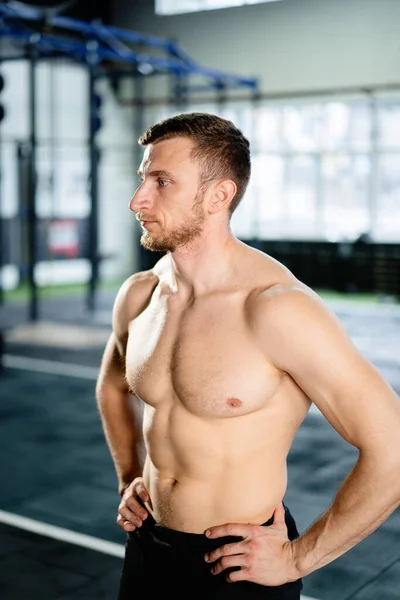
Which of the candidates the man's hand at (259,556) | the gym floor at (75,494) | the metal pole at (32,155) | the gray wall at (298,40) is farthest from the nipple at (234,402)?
the gray wall at (298,40)

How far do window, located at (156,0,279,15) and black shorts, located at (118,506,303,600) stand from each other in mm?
11566

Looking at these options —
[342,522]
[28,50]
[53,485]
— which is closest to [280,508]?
[342,522]

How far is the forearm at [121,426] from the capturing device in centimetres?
174

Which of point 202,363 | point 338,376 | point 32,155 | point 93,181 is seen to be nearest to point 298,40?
point 93,181

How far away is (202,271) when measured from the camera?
1495mm

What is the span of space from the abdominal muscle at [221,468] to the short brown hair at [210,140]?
1.32 ft

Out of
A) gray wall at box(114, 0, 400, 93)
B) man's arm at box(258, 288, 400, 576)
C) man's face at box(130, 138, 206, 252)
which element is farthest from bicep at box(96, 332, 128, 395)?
gray wall at box(114, 0, 400, 93)

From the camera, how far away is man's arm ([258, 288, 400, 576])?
4.17ft

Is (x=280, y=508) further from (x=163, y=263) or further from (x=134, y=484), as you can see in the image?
(x=163, y=263)

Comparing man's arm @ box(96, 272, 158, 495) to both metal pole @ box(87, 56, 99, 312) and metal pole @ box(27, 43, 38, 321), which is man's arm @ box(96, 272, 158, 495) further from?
metal pole @ box(87, 56, 99, 312)

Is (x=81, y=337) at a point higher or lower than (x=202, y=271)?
lower

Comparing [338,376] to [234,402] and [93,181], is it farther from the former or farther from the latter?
[93,181]

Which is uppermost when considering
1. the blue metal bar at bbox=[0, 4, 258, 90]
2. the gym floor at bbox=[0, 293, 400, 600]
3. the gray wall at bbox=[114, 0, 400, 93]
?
the gray wall at bbox=[114, 0, 400, 93]

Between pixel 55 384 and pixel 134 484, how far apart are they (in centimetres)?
443
